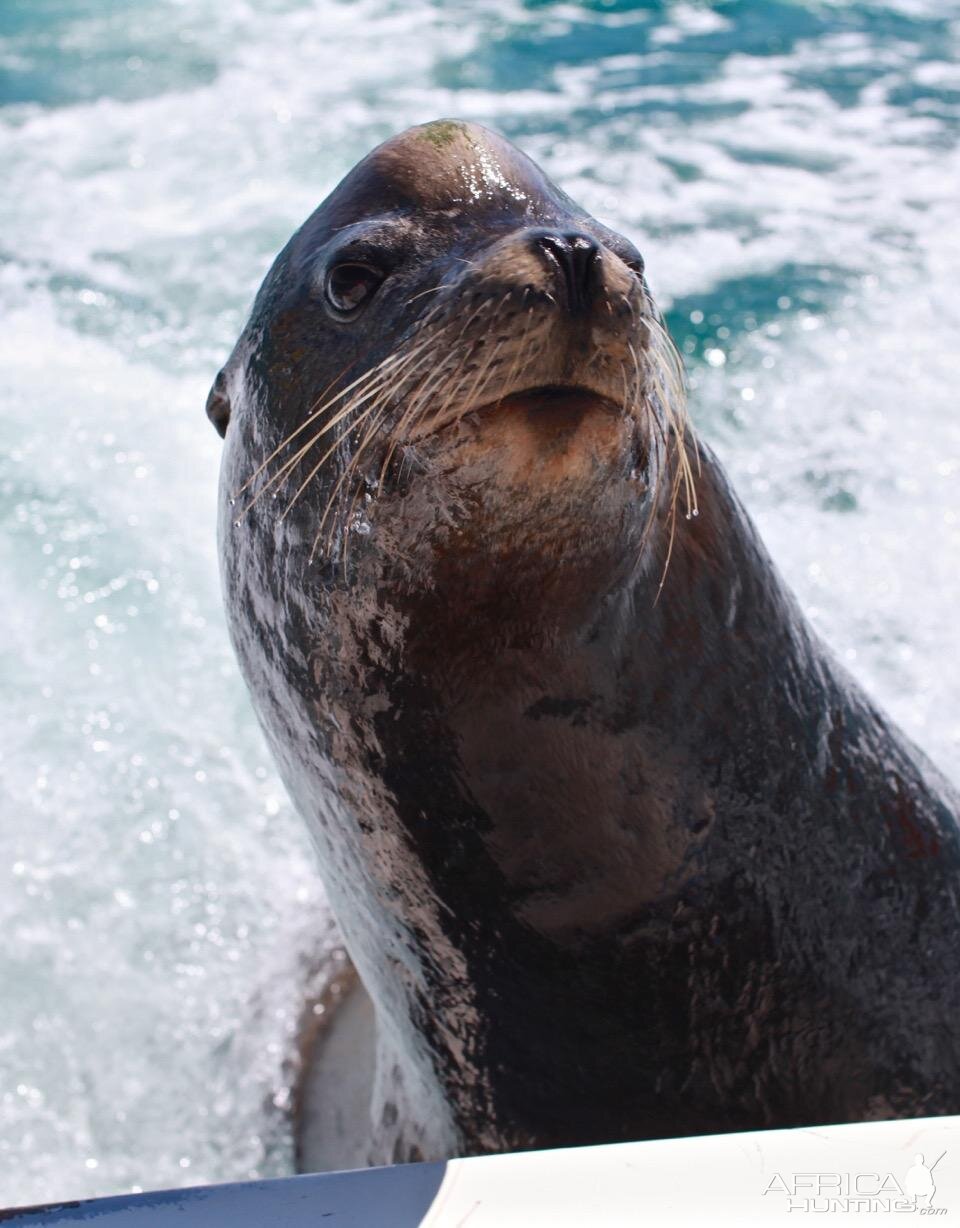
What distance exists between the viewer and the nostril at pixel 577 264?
155 cm

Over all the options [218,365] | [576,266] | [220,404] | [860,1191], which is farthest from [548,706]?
[218,365]

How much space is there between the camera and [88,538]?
5754mm

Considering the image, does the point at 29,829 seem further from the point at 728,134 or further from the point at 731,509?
the point at 728,134

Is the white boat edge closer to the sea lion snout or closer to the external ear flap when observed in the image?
the sea lion snout

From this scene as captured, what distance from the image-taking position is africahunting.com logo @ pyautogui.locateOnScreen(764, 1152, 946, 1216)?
1374 mm

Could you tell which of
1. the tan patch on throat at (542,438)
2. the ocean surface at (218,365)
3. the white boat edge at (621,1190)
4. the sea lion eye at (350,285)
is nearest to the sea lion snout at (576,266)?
the tan patch on throat at (542,438)

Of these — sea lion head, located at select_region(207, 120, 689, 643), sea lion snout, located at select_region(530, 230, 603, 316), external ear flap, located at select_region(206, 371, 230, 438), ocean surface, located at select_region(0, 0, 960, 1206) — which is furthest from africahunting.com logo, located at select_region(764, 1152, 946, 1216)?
ocean surface, located at select_region(0, 0, 960, 1206)

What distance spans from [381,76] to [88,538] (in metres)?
5.70

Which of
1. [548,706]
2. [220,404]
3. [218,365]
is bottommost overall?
[218,365]

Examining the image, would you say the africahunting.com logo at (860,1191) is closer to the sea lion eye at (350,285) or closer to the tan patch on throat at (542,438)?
the tan patch on throat at (542,438)

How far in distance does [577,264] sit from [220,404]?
1053 mm

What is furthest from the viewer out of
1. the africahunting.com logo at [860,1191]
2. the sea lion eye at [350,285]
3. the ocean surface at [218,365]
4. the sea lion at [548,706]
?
the ocean surface at [218,365]

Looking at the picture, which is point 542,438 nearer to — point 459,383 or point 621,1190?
point 459,383

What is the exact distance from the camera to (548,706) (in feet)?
6.22
